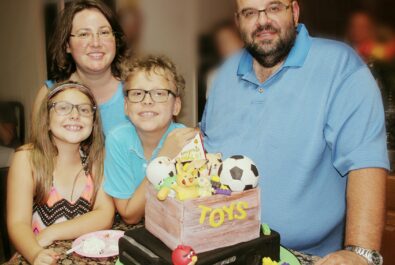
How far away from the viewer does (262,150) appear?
53.4 inches

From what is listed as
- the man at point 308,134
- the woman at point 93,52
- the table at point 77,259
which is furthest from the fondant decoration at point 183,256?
the woman at point 93,52

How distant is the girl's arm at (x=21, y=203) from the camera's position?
54.5 inches

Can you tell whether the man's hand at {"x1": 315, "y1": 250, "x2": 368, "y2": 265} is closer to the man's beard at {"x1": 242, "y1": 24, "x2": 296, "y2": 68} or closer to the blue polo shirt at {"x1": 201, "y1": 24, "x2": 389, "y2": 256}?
the blue polo shirt at {"x1": 201, "y1": 24, "x2": 389, "y2": 256}

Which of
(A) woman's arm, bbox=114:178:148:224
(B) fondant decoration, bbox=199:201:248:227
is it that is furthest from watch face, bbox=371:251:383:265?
(A) woman's arm, bbox=114:178:148:224

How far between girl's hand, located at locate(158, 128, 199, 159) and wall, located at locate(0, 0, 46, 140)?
8.74 feet

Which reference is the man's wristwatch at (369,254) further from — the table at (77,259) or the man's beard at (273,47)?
the man's beard at (273,47)

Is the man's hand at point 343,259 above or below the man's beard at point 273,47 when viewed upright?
below

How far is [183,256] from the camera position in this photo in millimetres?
922

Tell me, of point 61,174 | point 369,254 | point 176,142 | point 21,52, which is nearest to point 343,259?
point 369,254

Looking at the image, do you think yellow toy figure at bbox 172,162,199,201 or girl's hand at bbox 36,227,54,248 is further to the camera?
girl's hand at bbox 36,227,54,248

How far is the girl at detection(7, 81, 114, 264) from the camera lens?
146cm

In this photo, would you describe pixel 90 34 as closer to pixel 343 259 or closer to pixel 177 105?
pixel 177 105

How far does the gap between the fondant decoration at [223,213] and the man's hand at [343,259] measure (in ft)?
0.75

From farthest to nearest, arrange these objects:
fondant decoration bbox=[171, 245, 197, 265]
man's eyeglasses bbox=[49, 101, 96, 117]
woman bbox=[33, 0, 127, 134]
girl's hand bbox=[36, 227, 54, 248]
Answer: woman bbox=[33, 0, 127, 134] → man's eyeglasses bbox=[49, 101, 96, 117] → girl's hand bbox=[36, 227, 54, 248] → fondant decoration bbox=[171, 245, 197, 265]
